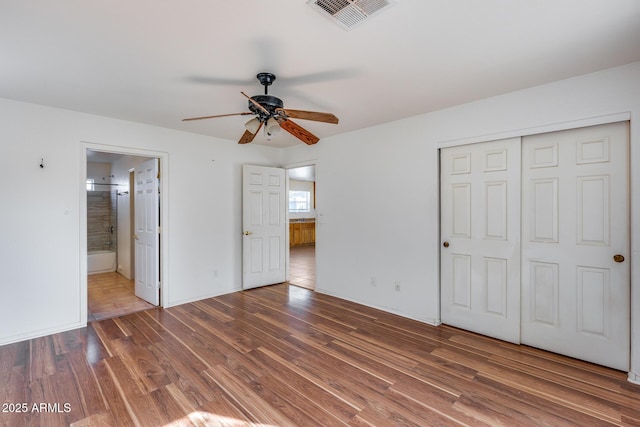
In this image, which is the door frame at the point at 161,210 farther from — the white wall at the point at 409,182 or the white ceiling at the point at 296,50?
the white wall at the point at 409,182

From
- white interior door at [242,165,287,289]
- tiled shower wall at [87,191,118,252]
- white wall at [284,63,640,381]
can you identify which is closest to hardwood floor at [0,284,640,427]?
white wall at [284,63,640,381]

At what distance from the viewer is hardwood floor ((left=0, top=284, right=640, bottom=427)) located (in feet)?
6.28

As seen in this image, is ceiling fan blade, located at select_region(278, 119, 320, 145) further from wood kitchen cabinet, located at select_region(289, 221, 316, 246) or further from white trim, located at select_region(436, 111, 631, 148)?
wood kitchen cabinet, located at select_region(289, 221, 316, 246)

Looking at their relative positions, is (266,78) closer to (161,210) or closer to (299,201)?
(161,210)

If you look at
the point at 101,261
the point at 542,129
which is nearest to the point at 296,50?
the point at 542,129

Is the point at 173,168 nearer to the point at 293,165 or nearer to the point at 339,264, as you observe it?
the point at 293,165

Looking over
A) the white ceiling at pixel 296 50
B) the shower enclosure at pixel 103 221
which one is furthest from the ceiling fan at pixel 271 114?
the shower enclosure at pixel 103 221

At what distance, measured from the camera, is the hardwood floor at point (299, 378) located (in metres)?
1.92

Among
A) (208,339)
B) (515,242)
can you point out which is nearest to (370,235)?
(515,242)

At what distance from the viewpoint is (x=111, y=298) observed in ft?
14.6

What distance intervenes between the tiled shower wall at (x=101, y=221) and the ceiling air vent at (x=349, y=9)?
6.57m

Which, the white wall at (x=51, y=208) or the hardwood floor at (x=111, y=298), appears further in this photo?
the hardwood floor at (x=111, y=298)

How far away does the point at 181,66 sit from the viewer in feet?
7.61

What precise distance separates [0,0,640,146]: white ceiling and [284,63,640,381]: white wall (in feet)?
0.64
